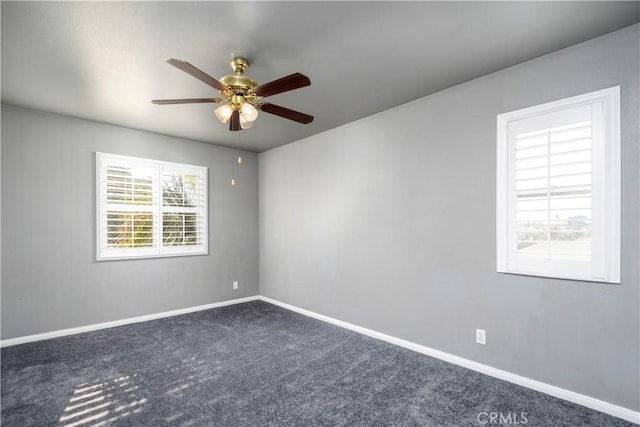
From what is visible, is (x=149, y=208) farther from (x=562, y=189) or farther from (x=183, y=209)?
(x=562, y=189)

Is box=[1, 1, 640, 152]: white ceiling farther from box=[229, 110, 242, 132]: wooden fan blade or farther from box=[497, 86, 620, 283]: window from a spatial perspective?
box=[497, 86, 620, 283]: window

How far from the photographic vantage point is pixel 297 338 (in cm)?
346

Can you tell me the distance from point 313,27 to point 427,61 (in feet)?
3.26

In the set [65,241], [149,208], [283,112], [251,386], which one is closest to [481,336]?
[251,386]

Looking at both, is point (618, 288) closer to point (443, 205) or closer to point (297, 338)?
point (443, 205)

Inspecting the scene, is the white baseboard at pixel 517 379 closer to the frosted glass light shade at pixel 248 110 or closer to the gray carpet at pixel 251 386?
the gray carpet at pixel 251 386

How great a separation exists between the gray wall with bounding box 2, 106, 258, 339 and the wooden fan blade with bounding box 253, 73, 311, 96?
9.15 ft

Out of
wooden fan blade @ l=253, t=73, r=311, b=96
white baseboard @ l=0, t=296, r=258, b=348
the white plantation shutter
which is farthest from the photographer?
the white plantation shutter

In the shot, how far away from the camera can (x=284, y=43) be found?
219 centimetres

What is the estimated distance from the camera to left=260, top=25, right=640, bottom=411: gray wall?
2061mm

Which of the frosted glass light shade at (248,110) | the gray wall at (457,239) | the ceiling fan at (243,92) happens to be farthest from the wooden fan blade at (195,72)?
the gray wall at (457,239)

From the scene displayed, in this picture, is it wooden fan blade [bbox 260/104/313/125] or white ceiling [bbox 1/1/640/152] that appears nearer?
white ceiling [bbox 1/1/640/152]

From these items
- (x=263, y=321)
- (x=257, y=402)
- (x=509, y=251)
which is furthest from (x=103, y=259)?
(x=509, y=251)

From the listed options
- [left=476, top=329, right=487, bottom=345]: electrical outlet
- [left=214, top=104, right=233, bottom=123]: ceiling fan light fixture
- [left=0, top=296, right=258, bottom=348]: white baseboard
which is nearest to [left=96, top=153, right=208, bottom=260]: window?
[left=0, top=296, right=258, bottom=348]: white baseboard
